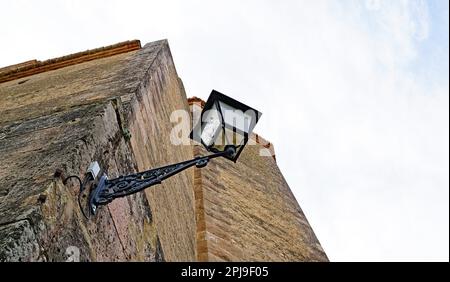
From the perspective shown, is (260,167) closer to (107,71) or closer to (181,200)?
(181,200)

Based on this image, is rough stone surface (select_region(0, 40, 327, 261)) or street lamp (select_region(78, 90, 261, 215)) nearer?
rough stone surface (select_region(0, 40, 327, 261))

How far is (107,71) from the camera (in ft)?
14.4

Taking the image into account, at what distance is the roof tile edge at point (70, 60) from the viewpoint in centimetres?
541

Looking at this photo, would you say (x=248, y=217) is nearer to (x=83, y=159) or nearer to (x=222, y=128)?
(x=222, y=128)

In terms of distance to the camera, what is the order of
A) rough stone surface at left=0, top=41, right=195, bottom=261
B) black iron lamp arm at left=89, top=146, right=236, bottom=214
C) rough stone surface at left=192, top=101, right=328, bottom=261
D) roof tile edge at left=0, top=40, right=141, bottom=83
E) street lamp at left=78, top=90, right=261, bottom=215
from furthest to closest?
rough stone surface at left=192, top=101, right=328, bottom=261
roof tile edge at left=0, top=40, right=141, bottom=83
street lamp at left=78, top=90, right=261, bottom=215
black iron lamp arm at left=89, top=146, right=236, bottom=214
rough stone surface at left=0, top=41, right=195, bottom=261

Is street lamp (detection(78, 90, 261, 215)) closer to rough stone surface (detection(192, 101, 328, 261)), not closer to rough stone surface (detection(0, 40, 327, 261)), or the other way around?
rough stone surface (detection(0, 40, 327, 261))

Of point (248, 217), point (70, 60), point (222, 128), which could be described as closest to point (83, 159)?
point (222, 128)

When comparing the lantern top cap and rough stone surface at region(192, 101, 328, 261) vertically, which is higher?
rough stone surface at region(192, 101, 328, 261)

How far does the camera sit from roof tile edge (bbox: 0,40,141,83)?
5.41 metres

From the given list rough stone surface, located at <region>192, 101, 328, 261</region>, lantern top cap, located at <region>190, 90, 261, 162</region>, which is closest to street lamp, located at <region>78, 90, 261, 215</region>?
lantern top cap, located at <region>190, 90, 261, 162</region>

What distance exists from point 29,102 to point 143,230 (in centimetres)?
122

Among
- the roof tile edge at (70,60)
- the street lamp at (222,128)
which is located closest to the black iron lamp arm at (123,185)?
the street lamp at (222,128)

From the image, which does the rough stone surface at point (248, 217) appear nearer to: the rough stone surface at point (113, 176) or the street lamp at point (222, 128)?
the rough stone surface at point (113, 176)
